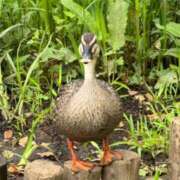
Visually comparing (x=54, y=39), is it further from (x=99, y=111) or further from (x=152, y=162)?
(x=99, y=111)

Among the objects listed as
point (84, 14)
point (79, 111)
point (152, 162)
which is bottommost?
point (152, 162)

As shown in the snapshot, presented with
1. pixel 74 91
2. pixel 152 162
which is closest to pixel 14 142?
pixel 152 162

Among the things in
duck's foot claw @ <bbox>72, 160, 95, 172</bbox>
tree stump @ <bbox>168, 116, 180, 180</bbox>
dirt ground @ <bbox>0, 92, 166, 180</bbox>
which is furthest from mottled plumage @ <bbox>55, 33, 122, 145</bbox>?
dirt ground @ <bbox>0, 92, 166, 180</bbox>

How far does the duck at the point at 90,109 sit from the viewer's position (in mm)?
2885

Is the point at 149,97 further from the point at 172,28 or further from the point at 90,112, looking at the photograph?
the point at 90,112

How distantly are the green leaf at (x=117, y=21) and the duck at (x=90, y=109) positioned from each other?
1.51 metres

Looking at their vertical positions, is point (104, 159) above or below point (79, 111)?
below

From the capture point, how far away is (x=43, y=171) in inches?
101

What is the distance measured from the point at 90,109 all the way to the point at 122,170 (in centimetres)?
29

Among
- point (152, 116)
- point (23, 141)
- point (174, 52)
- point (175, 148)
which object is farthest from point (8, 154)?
point (174, 52)

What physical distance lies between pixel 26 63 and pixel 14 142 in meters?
0.84

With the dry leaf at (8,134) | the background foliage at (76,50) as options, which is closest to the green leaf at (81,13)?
the background foliage at (76,50)

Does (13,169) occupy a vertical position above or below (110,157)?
below

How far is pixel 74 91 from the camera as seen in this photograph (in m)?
3.00
